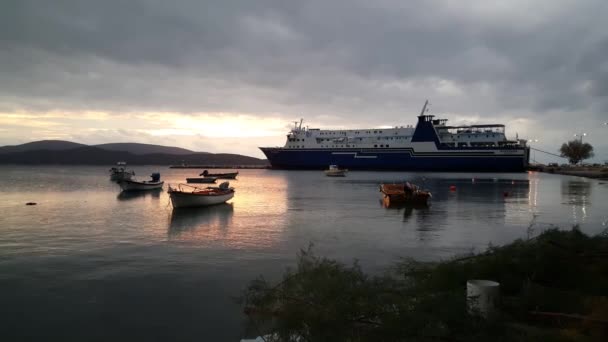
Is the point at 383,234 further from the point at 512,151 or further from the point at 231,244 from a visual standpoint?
the point at 512,151

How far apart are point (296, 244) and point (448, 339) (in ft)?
30.6

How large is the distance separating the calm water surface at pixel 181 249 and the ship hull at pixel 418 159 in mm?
49964

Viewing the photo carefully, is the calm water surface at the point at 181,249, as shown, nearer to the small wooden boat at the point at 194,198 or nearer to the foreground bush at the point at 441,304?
the small wooden boat at the point at 194,198

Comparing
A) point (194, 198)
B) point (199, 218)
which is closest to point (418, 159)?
point (194, 198)

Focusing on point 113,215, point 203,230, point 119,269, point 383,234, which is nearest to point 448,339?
point 119,269

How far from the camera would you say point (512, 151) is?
73.3 metres

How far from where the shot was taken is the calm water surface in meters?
6.96

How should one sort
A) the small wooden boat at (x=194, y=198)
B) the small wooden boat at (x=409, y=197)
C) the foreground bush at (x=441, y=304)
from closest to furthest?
the foreground bush at (x=441, y=304) → the small wooden boat at (x=194, y=198) → the small wooden boat at (x=409, y=197)

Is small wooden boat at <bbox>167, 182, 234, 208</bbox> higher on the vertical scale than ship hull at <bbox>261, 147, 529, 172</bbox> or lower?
lower

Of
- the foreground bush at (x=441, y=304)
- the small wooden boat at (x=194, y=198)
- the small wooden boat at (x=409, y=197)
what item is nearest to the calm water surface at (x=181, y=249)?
the small wooden boat at (x=194, y=198)

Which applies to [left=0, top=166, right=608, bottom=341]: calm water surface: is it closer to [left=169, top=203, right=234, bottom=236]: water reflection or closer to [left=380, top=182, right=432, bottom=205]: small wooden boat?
[left=169, top=203, right=234, bottom=236]: water reflection

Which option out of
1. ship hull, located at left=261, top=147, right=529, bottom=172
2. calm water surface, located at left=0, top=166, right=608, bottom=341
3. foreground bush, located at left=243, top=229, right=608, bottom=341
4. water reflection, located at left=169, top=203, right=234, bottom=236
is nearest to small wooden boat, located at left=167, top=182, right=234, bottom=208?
water reflection, located at left=169, top=203, right=234, bottom=236

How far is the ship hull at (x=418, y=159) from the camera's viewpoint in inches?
2891

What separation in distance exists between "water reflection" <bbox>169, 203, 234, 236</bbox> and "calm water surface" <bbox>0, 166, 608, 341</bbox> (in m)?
0.06
